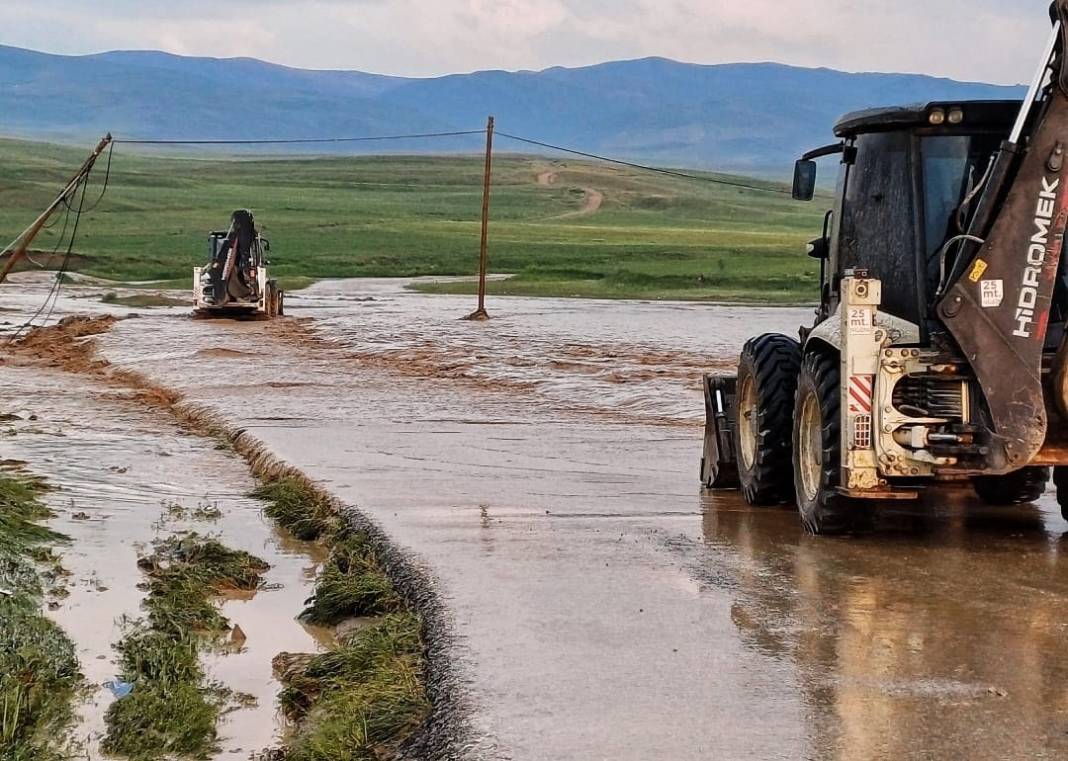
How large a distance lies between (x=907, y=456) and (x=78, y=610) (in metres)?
5.00

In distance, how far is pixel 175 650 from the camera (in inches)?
366

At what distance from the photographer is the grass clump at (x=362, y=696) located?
24.1 ft

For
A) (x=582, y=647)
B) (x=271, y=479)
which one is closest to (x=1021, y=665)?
(x=582, y=647)

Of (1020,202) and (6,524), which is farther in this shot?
(6,524)

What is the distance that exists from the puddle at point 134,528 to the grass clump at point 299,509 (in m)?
0.15

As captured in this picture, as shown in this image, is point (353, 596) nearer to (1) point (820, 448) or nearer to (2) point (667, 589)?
(2) point (667, 589)

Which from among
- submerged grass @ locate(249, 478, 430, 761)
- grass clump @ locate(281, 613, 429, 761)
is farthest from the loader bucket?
grass clump @ locate(281, 613, 429, 761)

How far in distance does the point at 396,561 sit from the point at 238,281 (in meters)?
28.7

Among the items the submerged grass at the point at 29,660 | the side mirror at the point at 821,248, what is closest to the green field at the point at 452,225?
the side mirror at the point at 821,248

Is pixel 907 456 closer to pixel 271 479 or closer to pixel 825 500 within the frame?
pixel 825 500

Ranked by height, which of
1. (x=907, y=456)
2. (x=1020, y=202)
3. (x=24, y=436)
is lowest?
(x=24, y=436)

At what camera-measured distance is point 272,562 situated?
40.1ft

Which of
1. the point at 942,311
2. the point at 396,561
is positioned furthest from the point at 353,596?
the point at 942,311

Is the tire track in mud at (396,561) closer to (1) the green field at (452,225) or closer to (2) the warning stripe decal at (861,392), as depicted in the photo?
(2) the warning stripe decal at (861,392)
